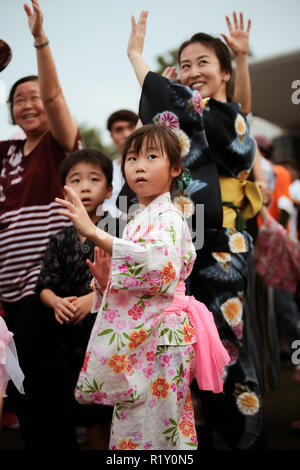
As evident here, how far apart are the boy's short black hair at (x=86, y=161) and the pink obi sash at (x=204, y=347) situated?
0.80 metres

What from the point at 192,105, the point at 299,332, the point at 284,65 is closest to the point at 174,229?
the point at 192,105

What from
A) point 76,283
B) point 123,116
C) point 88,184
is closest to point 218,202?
point 88,184

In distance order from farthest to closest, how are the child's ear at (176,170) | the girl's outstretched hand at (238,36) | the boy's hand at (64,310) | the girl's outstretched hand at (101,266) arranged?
the girl's outstretched hand at (238,36) < the boy's hand at (64,310) < the child's ear at (176,170) < the girl's outstretched hand at (101,266)

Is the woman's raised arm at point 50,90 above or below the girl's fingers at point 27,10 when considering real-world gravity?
below

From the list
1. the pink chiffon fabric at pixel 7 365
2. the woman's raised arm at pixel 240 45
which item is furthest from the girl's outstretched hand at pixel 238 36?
the pink chiffon fabric at pixel 7 365

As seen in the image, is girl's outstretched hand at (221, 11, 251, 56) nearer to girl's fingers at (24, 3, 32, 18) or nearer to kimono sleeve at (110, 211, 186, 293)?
girl's fingers at (24, 3, 32, 18)

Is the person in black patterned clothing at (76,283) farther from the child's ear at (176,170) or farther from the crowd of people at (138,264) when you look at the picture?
the child's ear at (176,170)

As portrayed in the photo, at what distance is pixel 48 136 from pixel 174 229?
4.02ft

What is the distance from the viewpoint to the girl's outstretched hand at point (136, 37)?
7.58 feet

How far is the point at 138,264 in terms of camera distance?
5.37 ft

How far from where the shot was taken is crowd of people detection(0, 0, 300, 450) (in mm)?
1710

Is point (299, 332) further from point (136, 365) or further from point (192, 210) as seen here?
point (136, 365)

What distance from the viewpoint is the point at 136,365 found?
5.66 feet

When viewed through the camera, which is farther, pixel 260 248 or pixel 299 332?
pixel 299 332
